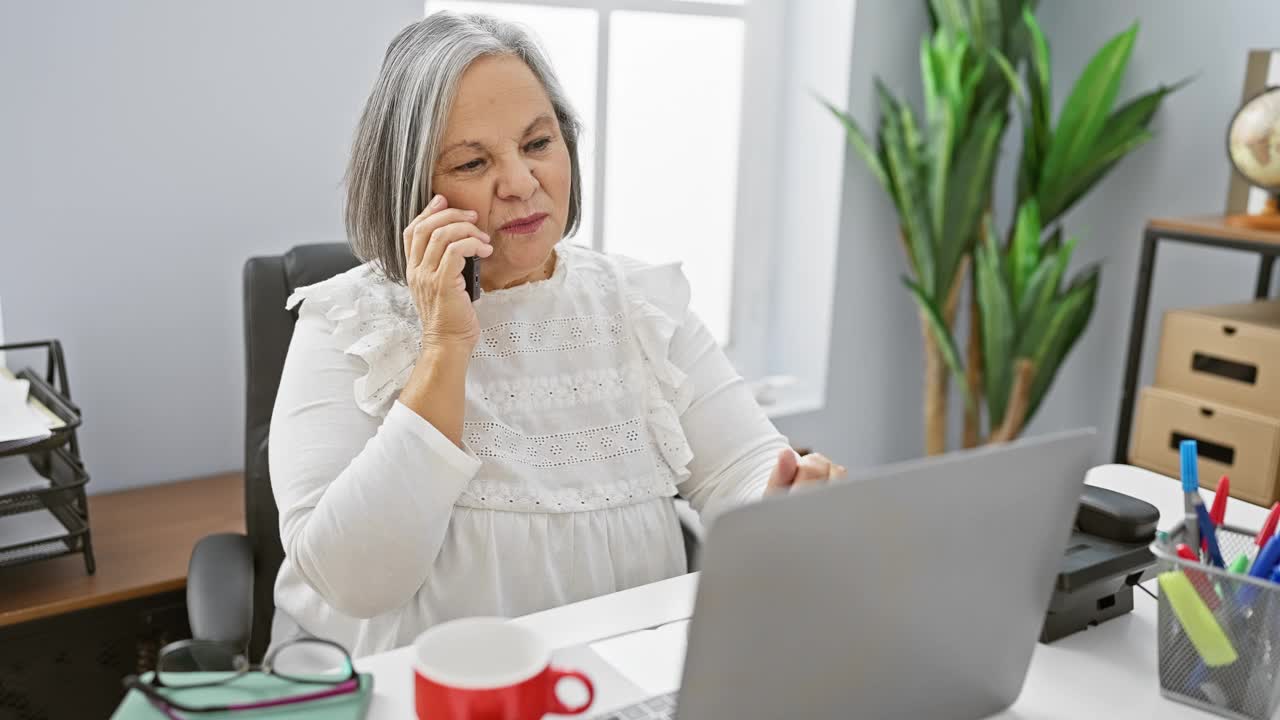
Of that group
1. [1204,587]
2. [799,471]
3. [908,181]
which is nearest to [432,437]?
[799,471]

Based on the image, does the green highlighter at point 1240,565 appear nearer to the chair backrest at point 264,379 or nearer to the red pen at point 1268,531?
the red pen at point 1268,531

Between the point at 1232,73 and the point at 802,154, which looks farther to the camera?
the point at 802,154

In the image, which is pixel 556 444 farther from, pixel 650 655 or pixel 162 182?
pixel 162 182

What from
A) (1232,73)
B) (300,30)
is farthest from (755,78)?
(300,30)

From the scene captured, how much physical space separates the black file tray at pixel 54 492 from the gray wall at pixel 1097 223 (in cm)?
177

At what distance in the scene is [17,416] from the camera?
1517 mm

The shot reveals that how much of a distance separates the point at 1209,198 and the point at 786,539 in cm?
235

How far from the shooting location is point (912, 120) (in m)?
2.65

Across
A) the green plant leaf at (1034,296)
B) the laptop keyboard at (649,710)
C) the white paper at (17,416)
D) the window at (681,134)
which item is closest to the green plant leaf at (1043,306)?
the green plant leaf at (1034,296)

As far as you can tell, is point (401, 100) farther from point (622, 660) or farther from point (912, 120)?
point (912, 120)

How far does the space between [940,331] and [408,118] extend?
68.0 inches

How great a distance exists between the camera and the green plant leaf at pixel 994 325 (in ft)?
8.41

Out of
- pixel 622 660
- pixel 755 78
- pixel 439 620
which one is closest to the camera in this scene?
pixel 622 660

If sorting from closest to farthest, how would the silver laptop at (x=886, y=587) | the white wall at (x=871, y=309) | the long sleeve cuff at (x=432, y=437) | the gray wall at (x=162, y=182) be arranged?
1. the silver laptop at (x=886, y=587)
2. the long sleeve cuff at (x=432, y=437)
3. the gray wall at (x=162, y=182)
4. the white wall at (x=871, y=309)
